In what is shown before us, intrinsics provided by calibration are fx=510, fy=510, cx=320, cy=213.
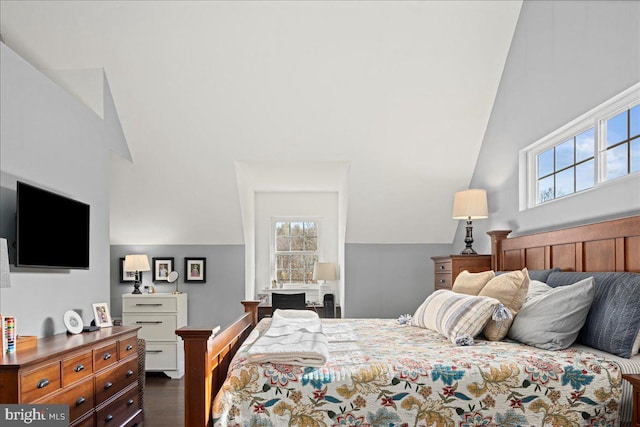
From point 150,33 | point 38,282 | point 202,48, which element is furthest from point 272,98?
point 38,282

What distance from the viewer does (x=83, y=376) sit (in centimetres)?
276

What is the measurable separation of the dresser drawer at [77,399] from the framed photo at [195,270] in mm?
3159

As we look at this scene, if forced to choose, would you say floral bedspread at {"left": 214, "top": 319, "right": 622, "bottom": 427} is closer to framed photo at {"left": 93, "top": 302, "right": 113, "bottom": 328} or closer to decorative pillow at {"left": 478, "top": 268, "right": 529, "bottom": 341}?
decorative pillow at {"left": 478, "top": 268, "right": 529, "bottom": 341}

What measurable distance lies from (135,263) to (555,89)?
4319mm

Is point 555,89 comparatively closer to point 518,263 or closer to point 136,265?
point 518,263

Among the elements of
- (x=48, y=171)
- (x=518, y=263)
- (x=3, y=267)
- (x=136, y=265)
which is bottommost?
(x=136, y=265)

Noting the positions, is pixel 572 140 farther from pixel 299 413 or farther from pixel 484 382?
pixel 299 413

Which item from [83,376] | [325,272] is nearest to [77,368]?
[83,376]

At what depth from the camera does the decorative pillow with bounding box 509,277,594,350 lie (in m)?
2.48

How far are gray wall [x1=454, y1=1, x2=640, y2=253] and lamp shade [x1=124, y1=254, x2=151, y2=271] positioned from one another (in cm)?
353

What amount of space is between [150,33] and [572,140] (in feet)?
11.1

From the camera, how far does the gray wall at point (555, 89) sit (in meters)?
2.89

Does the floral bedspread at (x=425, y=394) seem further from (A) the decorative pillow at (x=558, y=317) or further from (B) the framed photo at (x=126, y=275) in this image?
(B) the framed photo at (x=126, y=275)

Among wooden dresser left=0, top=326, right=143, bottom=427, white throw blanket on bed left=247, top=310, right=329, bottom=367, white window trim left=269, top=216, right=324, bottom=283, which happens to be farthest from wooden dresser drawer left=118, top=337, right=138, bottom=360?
white window trim left=269, top=216, right=324, bottom=283
